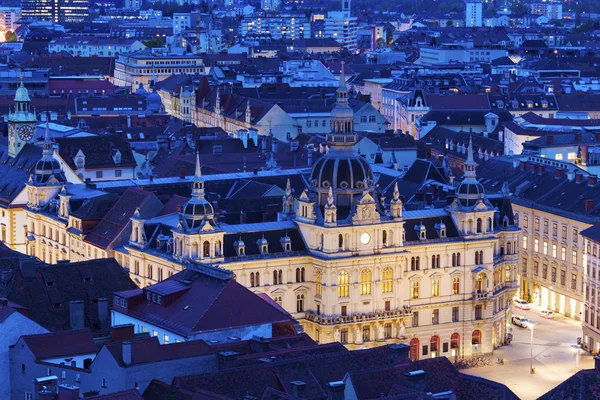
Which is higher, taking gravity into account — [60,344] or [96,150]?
[60,344]

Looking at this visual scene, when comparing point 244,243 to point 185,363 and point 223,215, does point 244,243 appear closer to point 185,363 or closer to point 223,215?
point 223,215

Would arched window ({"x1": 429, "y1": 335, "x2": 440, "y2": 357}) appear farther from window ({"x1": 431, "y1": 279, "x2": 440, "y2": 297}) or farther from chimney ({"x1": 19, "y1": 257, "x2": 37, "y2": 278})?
chimney ({"x1": 19, "y1": 257, "x2": 37, "y2": 278})

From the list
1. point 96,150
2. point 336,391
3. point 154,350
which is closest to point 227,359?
point 154,350

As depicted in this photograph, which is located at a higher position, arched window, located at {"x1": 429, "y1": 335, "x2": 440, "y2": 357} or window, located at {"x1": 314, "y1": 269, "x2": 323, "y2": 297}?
window, located at {"x1": 314, "y1": 269, "x2": 323, "y2": 297}

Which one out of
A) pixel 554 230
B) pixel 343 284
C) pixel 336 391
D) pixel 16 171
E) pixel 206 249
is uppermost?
pixel 336 391

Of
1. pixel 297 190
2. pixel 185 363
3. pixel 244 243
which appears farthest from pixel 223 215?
pixel 185 363

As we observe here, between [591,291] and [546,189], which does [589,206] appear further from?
[591,291]

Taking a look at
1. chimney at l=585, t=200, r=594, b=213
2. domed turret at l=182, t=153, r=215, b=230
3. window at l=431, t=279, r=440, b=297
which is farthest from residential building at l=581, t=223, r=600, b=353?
domed turret at l=182, t=153, r=215, b=230
